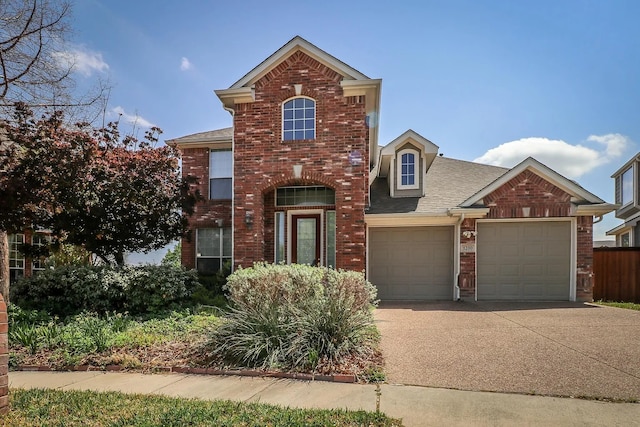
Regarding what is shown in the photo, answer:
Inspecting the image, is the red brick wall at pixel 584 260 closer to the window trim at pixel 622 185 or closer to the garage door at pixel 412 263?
the garage door at pixel 412 263

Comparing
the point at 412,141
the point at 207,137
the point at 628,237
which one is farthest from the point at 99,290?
the point at 628,237

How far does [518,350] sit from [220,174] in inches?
440

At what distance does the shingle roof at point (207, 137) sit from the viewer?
46.2 feet

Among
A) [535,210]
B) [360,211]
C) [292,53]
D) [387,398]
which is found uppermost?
[292,53]

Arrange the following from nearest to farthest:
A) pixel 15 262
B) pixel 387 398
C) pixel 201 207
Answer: pixel 387 398
pixel 201 207
pixel 15 262

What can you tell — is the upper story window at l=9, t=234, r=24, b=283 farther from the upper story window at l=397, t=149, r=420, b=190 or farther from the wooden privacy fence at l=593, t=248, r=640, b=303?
the wooden privacy fence at l=593, t=248, r=640, b=303

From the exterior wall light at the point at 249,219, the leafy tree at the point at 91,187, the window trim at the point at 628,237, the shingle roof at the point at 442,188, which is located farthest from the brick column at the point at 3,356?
the window trim at the point at 628,237

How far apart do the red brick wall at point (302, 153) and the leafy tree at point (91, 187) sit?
6.49 ft

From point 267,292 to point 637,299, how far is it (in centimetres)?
1330

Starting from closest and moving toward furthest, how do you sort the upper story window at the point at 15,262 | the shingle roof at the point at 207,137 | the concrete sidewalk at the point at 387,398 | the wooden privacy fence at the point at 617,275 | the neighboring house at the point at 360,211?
1. the concrete sidewalk at the point at 387,398
2. the neighboring house at the point at 360,211
3. the wooden privacy fence at the point at 617,275
4. the shingle roof at the point at 207,137
5. the upper story window at the point at 15,262

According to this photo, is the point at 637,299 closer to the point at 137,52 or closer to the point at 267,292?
the point at 267,292

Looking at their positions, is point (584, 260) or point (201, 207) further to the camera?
point (201, 207)

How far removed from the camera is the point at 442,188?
563 inches

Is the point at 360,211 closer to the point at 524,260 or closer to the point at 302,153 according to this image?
the point at 302,153
